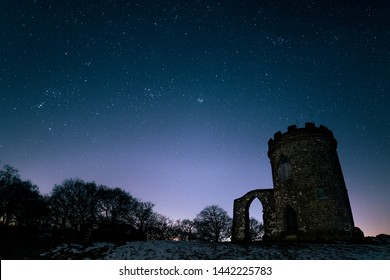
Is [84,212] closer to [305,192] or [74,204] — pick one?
[74,204]

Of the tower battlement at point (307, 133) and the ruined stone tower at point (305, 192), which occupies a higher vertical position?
the tower battlement at point (307, 133)

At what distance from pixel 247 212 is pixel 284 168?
15.5ft

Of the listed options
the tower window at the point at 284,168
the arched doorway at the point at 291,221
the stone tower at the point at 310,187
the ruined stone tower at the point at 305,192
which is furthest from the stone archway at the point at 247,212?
the tower window at the point at 284,168

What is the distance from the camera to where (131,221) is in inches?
1738

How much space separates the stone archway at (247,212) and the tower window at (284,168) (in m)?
1.83

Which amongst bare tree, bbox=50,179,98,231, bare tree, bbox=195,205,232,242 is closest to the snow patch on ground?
bare tree, bbox=50,179,98,231

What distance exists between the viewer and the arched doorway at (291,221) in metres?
15.7

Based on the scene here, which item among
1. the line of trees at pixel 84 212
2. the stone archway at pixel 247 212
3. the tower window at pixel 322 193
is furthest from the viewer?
the line of trees at pixel 84 212

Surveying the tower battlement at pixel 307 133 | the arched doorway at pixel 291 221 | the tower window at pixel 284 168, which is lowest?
the arched doorway at pixel 291 221

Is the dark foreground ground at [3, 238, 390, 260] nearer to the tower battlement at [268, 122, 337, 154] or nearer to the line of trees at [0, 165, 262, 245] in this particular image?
the tower battlement at [268, 122, 337, 154]

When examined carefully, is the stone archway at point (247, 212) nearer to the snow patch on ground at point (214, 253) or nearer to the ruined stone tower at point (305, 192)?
the ruined stone tower at point (305, 192)

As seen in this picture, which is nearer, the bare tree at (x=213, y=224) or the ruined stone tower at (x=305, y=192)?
the ruined stone tower at (x=305, y=192)

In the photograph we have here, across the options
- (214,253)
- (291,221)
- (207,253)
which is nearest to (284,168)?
(291,221)
